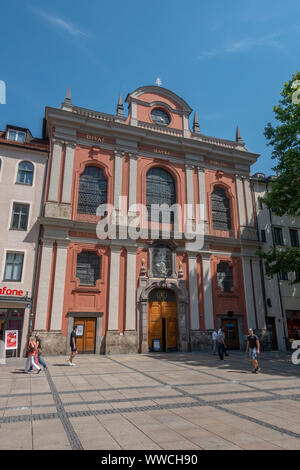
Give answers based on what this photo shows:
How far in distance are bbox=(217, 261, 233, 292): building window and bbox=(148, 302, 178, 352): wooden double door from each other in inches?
184

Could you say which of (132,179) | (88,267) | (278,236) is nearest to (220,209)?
(278,236)

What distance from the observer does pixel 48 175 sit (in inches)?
849

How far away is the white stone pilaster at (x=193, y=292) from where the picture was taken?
22.4 m

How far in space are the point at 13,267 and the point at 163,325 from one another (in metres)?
10.7

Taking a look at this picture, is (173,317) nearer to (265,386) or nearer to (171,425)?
(265,386)

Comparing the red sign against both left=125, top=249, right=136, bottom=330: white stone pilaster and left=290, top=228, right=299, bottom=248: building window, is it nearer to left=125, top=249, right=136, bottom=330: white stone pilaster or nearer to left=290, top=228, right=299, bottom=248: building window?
left=125, top=249, right=136, bottom=330: white stone pilaster

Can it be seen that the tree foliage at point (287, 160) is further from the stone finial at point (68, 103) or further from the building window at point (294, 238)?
the stone finial at point (68, 103)

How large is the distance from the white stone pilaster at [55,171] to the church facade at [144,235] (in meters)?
0.07

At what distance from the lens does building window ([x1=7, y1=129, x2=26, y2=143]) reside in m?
21.6

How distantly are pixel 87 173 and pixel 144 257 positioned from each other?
25.1 ft

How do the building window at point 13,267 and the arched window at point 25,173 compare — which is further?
the arched window at point 25,173

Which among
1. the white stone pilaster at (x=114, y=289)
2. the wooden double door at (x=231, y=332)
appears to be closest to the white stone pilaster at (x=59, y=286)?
the white stone pilaster at (x=114, y=289)

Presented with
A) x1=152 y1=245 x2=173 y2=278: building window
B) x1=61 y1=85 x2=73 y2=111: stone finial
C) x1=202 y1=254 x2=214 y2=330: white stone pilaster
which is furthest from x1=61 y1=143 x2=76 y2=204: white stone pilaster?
x1=202 y1=254 x2=214 y2=330: white stone pilaster
